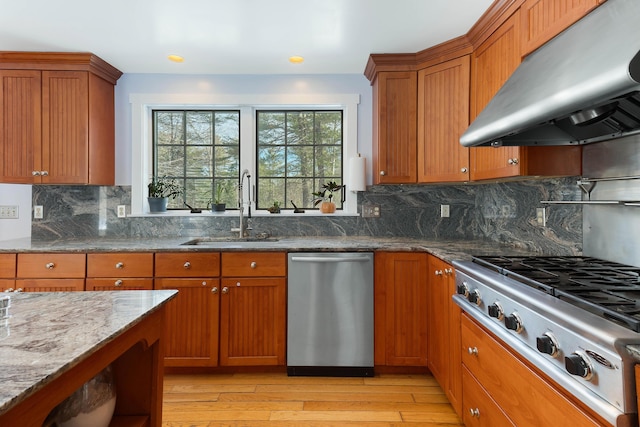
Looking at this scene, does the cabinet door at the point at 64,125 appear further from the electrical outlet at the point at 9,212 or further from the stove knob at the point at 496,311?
the stove knob at the point at 496,311

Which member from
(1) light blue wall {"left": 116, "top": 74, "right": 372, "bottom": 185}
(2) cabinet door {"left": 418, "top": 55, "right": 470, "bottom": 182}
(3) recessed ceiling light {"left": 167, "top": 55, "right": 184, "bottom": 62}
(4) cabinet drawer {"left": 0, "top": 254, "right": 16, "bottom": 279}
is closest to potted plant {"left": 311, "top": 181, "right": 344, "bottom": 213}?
(1) light blue wall {"left": 116, "top": 74, "right": 372, "bottom": 185}

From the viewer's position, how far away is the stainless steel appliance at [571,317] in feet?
2.78

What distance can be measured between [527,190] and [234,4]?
223 centimetres

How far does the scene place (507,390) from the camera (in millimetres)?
1366

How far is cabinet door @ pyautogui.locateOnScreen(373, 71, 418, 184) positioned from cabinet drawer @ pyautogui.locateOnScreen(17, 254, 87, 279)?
90.9 inches

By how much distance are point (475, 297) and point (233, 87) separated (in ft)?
8.72

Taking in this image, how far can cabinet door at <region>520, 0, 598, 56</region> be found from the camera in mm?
1461

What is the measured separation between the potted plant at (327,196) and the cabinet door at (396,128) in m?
0.52

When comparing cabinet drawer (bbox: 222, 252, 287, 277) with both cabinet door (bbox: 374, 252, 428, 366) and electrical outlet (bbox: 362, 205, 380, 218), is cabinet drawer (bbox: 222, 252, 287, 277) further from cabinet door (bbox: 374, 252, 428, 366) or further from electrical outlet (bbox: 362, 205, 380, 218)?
electrical outlet (bbox: 362, 205, 380, 218)

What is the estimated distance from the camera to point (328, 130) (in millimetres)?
3354

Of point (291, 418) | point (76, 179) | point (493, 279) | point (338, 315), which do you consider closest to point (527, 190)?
point (493, 279)

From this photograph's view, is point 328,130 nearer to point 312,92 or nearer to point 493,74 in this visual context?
point 312,92

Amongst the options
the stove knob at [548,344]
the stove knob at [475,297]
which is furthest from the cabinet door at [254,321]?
the stove knob at [548,344]

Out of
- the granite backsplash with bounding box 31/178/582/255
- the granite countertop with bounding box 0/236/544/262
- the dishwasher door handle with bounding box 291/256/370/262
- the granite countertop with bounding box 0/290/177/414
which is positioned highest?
the granite backsplash with bounding box 31/178/582/255
